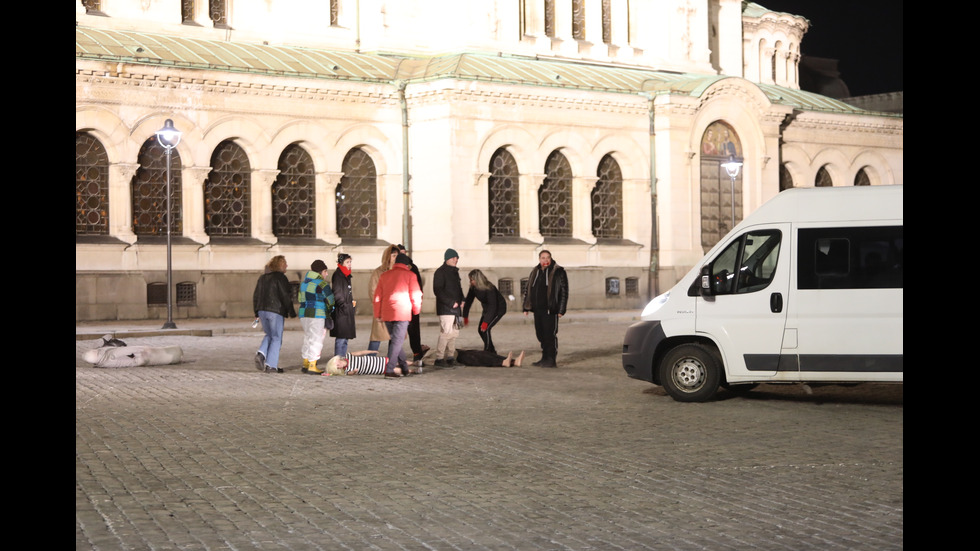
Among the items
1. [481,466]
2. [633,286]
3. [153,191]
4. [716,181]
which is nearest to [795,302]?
[481,466]

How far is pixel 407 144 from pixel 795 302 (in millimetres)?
25979

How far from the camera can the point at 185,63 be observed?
118ft

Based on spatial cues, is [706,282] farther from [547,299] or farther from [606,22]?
[606,22]

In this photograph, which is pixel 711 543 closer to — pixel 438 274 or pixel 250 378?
pixel 250 378

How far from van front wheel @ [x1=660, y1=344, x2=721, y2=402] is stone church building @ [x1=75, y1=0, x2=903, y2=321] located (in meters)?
22.3

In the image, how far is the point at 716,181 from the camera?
44156 millimetres

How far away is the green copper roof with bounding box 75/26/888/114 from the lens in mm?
36219

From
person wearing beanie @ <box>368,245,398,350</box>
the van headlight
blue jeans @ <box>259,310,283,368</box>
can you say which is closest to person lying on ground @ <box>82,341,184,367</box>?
blue jeans @ <box>259,310,283,368</box>

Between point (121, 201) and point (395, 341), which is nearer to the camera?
point (395, 341)

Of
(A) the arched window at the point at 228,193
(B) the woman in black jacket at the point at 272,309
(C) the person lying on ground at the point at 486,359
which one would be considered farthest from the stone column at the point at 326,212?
(B) the woman in black jacket at the point at 272,309

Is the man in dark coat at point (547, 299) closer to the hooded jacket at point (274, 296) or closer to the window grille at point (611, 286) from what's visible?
the hooded jacket at point (274, 296)

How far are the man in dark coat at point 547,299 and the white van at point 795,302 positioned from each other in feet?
16.2

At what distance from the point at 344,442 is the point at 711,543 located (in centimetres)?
497

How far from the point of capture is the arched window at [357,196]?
39.5 m
